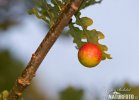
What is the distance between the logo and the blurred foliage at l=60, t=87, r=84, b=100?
1.06 ft

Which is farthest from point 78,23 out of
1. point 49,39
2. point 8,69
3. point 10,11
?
point 10,11

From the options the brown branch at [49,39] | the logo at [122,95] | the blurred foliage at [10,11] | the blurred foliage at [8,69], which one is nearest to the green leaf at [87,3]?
the brown branch at [49,39]

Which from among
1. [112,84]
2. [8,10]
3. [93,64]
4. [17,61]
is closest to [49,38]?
[93,64]

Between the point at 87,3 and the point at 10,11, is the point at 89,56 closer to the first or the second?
the point at 87,3

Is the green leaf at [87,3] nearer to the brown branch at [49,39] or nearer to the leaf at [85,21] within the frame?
the leaf at [85,21]

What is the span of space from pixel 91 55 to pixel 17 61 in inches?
104

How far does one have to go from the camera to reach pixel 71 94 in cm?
418

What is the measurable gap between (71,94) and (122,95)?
0.58m

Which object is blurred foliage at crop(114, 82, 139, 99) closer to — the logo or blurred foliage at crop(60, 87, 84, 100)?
the logo

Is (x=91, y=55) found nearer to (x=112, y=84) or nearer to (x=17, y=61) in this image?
(x=112, y=84)

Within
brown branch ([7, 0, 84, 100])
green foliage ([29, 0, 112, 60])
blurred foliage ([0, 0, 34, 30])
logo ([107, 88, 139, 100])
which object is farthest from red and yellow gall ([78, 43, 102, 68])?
blurred foliage ([0, 0, 34, 30])

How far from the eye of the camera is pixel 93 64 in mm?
2871

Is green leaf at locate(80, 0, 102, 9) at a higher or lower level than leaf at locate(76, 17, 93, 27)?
higher

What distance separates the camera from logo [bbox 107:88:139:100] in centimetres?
414
